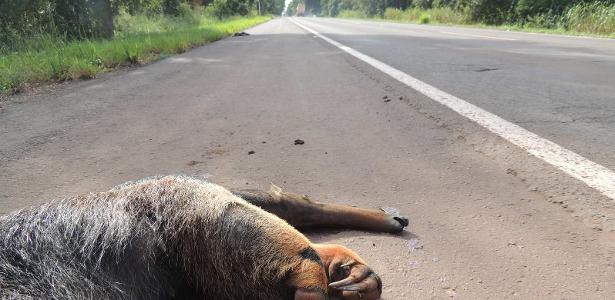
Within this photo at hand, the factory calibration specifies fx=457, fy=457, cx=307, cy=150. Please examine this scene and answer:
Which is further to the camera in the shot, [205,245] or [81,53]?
[81,53]

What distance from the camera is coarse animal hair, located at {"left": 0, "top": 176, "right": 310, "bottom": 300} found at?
1515mm

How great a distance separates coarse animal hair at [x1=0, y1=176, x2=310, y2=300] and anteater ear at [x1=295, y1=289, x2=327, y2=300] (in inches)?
3.2

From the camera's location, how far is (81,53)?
9.41 m

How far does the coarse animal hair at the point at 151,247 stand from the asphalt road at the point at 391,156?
1.91 feet

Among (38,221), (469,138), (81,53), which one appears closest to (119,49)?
(81,53)

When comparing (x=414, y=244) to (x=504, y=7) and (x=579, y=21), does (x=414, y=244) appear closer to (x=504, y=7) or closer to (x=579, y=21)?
(x=579, y=21)

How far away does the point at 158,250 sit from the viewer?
5.41 feet

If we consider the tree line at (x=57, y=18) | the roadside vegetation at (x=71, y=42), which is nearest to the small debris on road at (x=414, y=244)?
the roadside vegetation at (x=71, y=42)

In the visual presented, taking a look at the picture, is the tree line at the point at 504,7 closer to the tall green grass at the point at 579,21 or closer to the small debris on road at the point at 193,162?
the tall green grass at the point at 579,21

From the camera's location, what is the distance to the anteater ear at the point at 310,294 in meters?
1.48

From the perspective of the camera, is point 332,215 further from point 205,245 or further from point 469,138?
point 469,138

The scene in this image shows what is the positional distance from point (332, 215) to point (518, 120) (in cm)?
247

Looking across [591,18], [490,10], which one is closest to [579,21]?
[591,18]

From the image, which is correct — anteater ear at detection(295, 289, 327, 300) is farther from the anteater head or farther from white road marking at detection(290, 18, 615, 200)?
white road marking at detection(290, 18, 615, 200)
